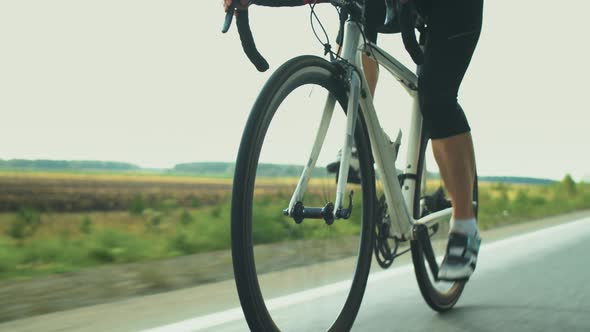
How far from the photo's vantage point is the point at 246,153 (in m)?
2.26

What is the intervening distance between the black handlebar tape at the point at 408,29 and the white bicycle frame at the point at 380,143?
0.18m

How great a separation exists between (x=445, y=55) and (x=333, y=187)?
0.74 metres

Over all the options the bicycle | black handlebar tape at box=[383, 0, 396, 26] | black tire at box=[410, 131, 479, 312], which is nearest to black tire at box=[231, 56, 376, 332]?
the bicycle

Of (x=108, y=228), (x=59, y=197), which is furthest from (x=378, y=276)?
(x=59, y=197)

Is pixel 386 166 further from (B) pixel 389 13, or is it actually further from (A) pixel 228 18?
(A) pixel 228 18

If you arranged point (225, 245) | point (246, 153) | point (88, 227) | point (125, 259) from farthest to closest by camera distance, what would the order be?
1. point (88, 227)
2. point (225, 245)
3. point (125, 259)
4. point (246, 153)

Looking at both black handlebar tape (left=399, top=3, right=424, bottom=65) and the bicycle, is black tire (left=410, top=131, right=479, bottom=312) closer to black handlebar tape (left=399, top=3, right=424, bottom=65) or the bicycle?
the bicycle

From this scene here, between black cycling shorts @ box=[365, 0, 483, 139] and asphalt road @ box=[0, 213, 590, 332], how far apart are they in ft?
2.48

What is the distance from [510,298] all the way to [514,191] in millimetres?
20876

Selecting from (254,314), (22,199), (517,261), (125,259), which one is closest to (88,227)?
(22,199)

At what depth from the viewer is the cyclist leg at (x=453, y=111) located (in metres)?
3.12

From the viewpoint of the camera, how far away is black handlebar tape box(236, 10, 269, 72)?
265 cm

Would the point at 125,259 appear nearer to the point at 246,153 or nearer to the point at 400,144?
the point at 400,144

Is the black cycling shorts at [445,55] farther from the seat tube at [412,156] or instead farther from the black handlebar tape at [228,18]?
the black handlebar tape at [228,18]
